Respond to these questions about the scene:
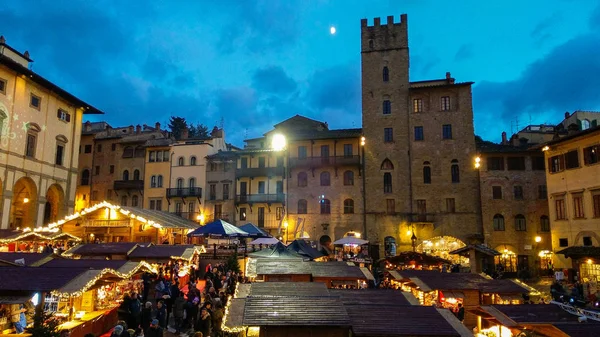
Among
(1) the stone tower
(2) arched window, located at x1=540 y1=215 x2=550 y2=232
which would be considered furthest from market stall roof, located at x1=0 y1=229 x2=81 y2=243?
(2) arched window, located at x1=540 y1=215 x2=550 y2=232

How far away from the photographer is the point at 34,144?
1256 inches

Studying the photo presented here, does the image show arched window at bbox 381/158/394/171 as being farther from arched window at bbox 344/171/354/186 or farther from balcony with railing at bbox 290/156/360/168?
arched window at bbox 344/171/354/186

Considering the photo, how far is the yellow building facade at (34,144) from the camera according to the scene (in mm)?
29078

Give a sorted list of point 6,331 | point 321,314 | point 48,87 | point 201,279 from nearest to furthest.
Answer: point 321,314 → point 6,331 → point 201,279 → point 48,87

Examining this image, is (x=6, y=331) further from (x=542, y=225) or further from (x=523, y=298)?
(x=542, y=225)

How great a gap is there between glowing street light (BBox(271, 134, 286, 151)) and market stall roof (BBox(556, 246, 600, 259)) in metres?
25.1

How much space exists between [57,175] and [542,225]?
39.0 m

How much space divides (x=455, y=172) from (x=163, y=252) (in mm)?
28628

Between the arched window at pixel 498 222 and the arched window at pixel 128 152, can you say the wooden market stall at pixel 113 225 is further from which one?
the arched window at pixel 498 222

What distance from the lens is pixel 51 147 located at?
3369 centimetres

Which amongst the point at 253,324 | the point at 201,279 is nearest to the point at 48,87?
the point at 201,279

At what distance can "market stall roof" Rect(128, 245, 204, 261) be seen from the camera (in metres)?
19.0

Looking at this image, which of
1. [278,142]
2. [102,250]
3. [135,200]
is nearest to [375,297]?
[102,250]

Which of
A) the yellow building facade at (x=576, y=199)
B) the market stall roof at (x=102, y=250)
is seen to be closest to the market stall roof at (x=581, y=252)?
the yellow building facade at (x=576, y=199)
